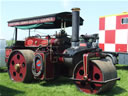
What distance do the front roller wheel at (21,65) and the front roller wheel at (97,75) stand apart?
184 cm


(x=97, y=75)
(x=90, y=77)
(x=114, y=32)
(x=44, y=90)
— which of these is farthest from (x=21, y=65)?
(x=114, y=32)

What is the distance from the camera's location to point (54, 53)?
6.21 meters

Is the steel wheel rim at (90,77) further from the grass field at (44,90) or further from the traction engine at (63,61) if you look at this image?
the grass field at (44,90)

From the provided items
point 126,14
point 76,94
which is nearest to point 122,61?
point 126,14

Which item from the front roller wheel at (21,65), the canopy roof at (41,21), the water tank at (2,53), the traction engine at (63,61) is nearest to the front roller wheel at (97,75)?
the traction engine at (63,61)

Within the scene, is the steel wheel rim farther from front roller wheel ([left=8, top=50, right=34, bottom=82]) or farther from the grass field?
front roller wheel ([left=8, top=50, right=34, bottom=82])

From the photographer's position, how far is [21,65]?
21.6ft

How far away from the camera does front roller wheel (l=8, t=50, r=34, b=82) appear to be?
6.35 meters

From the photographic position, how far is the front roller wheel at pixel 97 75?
16.1ft

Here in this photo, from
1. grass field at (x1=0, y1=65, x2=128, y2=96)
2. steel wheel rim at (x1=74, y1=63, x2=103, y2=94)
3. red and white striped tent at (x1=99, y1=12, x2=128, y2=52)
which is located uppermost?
red and white striped tent at (x1=99, y1=12, x2=128, y2=52)

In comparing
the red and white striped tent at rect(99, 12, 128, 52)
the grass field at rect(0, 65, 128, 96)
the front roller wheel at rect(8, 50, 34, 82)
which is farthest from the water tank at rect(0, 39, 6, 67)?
the red and white striped tent at rect(99, 12, 128, 52)

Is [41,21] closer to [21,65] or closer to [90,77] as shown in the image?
[21,65]

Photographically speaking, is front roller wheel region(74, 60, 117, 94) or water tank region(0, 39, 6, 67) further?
water tank region(0, 39, 6, 67)

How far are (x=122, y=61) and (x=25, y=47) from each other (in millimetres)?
5559
